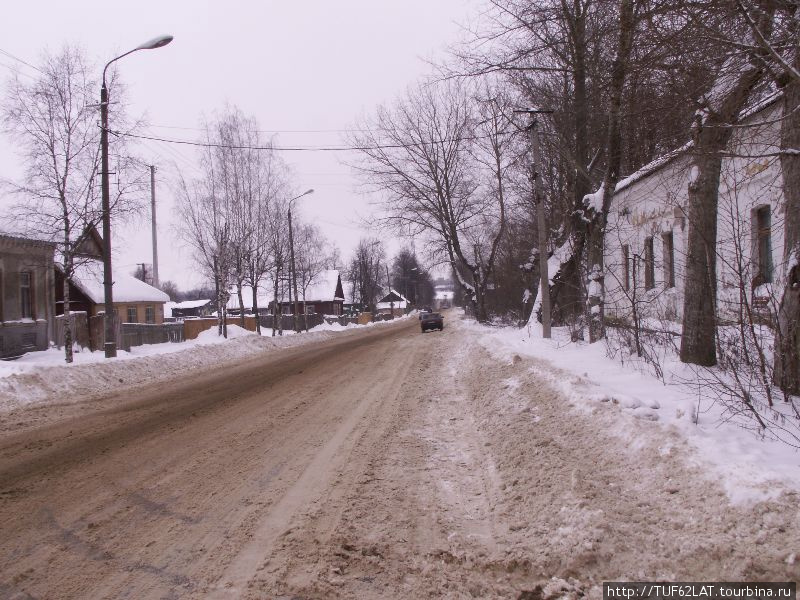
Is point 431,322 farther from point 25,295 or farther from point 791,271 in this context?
point 791,271

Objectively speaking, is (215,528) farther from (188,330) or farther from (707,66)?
(188,330)

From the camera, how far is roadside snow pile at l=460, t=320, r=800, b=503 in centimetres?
364

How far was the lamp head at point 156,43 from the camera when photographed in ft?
47.9

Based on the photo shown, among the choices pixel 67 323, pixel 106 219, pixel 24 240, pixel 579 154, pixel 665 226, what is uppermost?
pixel 579 154

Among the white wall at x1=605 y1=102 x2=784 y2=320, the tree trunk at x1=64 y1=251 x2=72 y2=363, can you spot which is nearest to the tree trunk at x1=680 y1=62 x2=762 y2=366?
the white wall at x1=605 y1=102 x2=784 y2=320

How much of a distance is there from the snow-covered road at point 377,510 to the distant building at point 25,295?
44.6 ft

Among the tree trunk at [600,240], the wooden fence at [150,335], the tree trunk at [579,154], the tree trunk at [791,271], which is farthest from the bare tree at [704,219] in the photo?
the wooden fence at [150,335]

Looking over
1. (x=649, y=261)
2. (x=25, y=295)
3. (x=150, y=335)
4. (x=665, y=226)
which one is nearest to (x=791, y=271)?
(x=649, y=261)

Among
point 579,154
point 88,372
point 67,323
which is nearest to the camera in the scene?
point 88,372

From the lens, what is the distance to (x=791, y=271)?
17.9ft

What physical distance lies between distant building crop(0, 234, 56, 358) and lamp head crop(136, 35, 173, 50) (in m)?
8.60

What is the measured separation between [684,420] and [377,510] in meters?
2.66

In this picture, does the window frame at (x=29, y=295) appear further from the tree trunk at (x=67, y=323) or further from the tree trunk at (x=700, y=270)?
the tree trunk at (x=700, y=270)

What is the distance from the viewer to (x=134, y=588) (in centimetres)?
339
